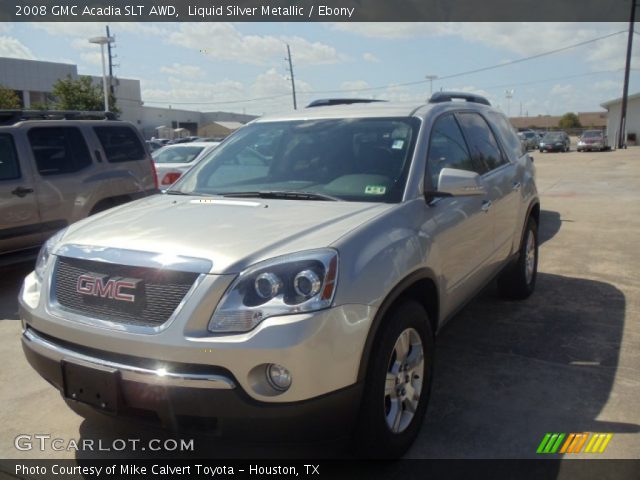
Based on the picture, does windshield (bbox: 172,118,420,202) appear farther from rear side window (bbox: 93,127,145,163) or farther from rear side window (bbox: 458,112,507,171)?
rear side window (bbox: 93,127,145,163)

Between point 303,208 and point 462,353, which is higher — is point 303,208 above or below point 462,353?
above

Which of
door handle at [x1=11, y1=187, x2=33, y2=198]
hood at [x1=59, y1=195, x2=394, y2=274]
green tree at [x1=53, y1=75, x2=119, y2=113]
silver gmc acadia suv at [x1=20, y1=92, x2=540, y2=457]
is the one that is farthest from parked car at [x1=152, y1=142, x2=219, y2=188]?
green tree at [x1=53, y1=75, x2=119, y2=113]

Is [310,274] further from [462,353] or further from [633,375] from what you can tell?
[633,375]

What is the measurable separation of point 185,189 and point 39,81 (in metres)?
55.7

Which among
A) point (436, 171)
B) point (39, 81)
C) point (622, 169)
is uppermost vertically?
point (39, 81)

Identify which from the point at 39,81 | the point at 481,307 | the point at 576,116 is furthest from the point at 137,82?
the point at 576,116

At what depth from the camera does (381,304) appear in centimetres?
264

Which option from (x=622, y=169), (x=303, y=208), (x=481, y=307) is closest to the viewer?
(x=303, y=208)

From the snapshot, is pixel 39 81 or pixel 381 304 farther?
pixel 39 81

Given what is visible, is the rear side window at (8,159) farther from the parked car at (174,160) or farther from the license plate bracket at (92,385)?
the license plate bracket at (92,385)

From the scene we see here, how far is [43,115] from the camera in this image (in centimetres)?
725

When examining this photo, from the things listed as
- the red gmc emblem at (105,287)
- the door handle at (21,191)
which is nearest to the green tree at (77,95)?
the door handle at (21,191)

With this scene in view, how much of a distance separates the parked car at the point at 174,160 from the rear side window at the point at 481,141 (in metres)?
6.12

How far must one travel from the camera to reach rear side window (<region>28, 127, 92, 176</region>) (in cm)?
687
